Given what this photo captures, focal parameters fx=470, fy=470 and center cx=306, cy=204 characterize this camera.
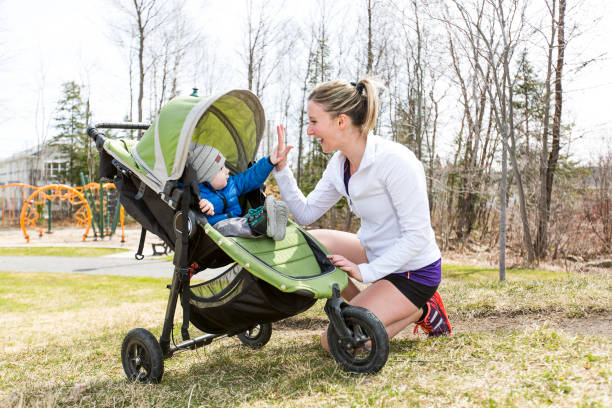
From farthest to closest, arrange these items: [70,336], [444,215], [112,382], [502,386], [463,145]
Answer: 1. [463,145]
2. [444,215]
3. [70,336]
4. [112,382]
5. [502,386]

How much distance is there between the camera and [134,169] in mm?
2689

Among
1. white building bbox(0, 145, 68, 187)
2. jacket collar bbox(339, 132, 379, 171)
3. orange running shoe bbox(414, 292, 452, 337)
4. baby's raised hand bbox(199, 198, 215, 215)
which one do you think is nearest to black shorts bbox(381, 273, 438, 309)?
orange running shoe bbox(414, 292, 452, 337)

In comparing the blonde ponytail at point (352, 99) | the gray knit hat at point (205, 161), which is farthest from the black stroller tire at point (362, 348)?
the gray knit hat at point (205, 161)

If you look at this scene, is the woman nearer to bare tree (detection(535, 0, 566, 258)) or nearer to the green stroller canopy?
the green stroller canopy

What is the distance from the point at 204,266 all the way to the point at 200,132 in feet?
2.97

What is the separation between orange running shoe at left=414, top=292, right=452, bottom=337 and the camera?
288 cm

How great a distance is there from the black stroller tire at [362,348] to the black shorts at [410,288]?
445 millimetres

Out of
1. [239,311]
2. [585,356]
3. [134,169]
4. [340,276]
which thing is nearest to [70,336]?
[134,169]

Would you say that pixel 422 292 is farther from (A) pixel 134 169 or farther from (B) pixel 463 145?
(B) pixel 463 145

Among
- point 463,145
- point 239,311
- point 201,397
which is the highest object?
point 463,145

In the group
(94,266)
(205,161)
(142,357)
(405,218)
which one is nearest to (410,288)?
(405,218)

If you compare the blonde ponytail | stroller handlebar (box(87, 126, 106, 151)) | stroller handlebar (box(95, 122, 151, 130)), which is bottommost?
stroller handlebar (box(87, 126, 106, 151))

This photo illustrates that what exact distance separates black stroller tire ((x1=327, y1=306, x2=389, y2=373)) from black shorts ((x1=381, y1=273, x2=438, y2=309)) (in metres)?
0.45

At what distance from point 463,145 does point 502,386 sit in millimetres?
15093
